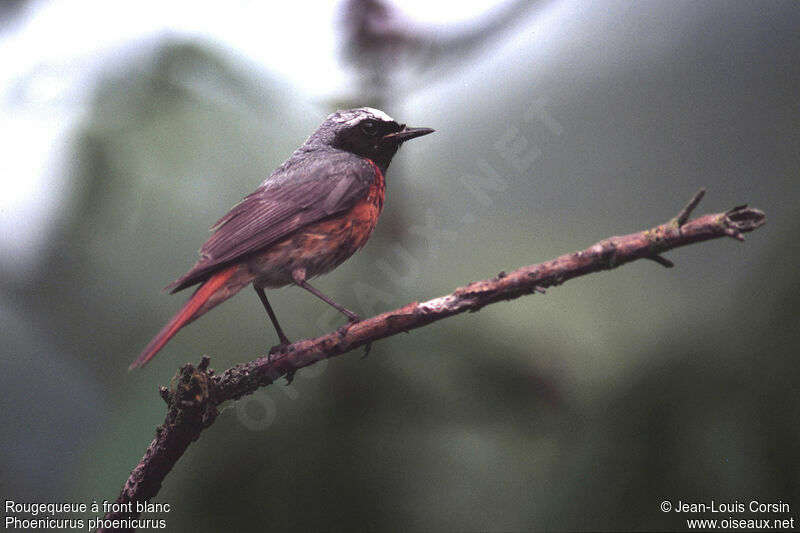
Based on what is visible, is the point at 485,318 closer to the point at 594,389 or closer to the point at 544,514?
the point at 594,389

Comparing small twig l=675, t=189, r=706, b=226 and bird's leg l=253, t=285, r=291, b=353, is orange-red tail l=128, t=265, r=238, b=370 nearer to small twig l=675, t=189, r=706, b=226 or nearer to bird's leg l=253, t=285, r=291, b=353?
bird's leg l=253, t=285, r=291, b=353

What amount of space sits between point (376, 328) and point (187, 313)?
0.61 meters

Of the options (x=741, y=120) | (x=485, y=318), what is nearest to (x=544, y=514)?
(x=485, y=318)

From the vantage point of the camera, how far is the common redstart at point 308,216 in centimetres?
224

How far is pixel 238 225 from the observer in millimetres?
2344

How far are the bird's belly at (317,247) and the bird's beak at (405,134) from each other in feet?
0.84

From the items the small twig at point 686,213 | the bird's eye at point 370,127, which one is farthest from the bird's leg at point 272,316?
the small twig at point 686,213

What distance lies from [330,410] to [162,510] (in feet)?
2.30

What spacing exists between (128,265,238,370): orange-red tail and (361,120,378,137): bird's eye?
851 mm

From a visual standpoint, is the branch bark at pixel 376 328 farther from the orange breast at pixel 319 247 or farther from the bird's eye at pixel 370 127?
the bird's eye at pixel 370 127

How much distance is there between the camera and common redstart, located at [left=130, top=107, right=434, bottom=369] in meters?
2.24

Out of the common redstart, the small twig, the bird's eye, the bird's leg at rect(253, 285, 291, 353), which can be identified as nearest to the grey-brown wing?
the common redstart

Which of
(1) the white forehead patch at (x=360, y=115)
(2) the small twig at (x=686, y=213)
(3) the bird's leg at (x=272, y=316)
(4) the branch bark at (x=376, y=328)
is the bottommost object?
(4) the branch bark at (x=376, y=328)

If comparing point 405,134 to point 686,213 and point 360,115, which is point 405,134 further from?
point 686,213
